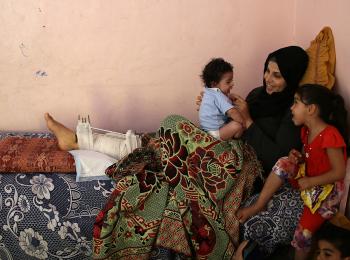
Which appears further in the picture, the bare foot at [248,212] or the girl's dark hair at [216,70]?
the girl's dark hair at [216,70]

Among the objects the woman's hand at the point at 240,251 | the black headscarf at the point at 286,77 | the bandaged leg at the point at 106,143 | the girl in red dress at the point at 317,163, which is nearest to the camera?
the girl in red dress at the point at 317,163

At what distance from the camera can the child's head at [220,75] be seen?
2.10 metres

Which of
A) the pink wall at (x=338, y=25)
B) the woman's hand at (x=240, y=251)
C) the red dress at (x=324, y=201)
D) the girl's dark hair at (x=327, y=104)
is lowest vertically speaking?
the woman's hand at (x=240, y=251)

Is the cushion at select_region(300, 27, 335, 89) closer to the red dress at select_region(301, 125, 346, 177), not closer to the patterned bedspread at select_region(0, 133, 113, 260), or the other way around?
the red dress at select_region(301, 125, 346, 177)

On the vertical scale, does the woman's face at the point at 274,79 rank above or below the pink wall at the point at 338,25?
below

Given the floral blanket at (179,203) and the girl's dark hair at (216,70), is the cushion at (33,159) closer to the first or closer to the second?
the floral blanket at (179,203)

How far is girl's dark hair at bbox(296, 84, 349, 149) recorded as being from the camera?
1.66m

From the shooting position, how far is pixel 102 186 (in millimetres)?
1885

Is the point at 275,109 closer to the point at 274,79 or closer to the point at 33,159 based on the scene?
the point at 274,79

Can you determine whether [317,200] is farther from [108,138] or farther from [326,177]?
[108,138]

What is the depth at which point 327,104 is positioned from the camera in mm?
1663

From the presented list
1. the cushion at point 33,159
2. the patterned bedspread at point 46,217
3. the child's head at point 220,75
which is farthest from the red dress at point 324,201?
the cushion at point 33,159

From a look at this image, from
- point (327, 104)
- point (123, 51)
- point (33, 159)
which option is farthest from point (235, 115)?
point (33, 159)

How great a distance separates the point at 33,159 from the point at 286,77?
133 cm
